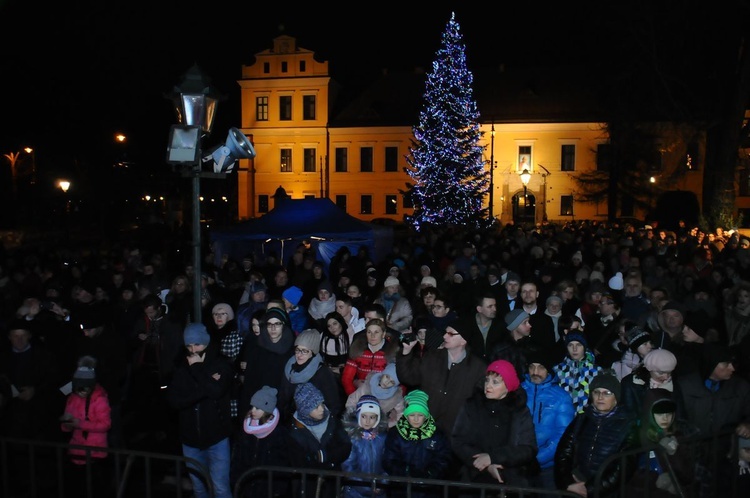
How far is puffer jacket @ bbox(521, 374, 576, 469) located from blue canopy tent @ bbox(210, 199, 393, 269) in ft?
39.6

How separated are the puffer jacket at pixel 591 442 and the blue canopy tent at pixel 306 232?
12.6m

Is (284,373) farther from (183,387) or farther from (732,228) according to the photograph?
(732,228)

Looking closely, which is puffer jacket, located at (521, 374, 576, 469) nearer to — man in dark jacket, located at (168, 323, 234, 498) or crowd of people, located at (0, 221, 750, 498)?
crowd of people, located at (0, 221, 750, 498)

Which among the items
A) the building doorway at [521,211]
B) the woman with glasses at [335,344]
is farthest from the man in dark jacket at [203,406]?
the building doorway at [521,211]

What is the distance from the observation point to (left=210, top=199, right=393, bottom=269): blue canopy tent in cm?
1722

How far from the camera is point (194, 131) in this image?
6.21m

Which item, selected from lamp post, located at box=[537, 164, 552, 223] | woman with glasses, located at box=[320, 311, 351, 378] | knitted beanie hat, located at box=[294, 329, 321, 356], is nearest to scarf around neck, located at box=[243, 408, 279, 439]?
knitted beanie hat, located at box=[294, 329, 321, 356]

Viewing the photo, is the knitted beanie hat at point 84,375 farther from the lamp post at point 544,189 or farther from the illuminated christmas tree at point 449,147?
the lamp post at point 544,189

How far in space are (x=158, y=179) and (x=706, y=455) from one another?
49505 mm

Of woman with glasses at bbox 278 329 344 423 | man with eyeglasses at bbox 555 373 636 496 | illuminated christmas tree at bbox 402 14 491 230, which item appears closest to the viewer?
man with eyeglasses at bbox 555 373 636 496

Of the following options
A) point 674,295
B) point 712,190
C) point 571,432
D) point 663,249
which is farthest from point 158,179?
point 571,432

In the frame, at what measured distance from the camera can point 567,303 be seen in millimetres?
9188

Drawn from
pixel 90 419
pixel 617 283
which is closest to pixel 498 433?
pixel 90 419

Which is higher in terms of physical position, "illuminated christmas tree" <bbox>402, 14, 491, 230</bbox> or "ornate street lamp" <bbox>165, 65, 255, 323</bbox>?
"illuminated christmas tree" <bbox>402, 14, 491, 230</bbox>
